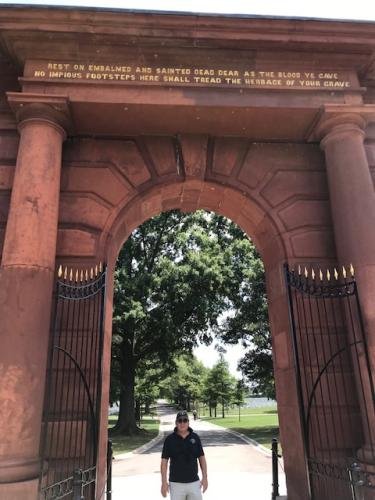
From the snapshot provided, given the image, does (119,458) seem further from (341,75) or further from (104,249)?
(341,75)

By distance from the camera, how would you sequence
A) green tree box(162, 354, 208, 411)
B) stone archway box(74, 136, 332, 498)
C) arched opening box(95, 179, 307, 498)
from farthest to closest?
green tree box(162, 354, 208, 411) → stone archway box(74, 136, 332, 498) → arched opening box(95, 179, 307, 498)

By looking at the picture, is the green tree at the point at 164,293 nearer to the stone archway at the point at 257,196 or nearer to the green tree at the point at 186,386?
the stone archway at the point at 257,196

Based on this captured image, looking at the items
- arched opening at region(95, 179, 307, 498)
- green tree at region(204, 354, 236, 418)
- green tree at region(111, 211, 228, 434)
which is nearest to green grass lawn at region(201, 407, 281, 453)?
green tree at region(111, 211, 228, 434)

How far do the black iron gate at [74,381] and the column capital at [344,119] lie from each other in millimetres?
4661

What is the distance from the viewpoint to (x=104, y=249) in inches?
304

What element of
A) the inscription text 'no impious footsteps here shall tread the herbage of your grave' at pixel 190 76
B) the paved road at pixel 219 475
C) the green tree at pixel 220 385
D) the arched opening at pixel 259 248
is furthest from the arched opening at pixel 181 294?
the green tree at pixel 220 385

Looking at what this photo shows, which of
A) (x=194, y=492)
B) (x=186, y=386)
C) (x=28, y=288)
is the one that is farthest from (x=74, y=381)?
(x=186, y=386)

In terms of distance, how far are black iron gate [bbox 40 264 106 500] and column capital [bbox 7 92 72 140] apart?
8.45ft

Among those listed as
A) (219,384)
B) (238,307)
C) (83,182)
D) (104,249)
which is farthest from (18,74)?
(219,384)

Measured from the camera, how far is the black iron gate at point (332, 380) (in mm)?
6277

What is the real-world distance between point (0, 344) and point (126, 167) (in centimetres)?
393

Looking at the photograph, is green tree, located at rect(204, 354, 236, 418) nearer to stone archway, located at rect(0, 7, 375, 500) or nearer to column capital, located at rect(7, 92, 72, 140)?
stone archway, located at rect(0, 7, 375, 500)

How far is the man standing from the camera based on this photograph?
16.8 feet

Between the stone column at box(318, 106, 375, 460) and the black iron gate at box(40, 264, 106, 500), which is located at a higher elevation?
the stone column at box(318, 106, 375, 460)
